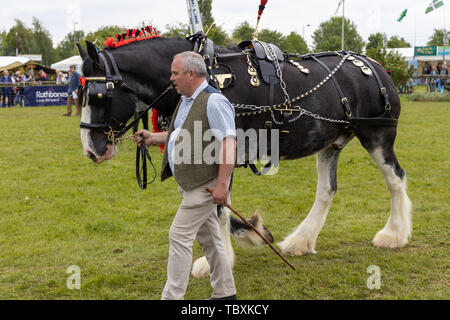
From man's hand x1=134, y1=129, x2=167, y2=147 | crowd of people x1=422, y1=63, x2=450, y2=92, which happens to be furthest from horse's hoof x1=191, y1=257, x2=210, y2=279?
crowd of people x1=422, y1=63, x2=450, y2=92

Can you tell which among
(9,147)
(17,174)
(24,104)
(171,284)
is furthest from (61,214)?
(24,104)

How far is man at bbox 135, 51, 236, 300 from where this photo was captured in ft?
11.7

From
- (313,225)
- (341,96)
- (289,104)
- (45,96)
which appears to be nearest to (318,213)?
(313,225)

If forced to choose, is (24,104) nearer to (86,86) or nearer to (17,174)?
(17,174)

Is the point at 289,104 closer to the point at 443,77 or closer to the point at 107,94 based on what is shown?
the point at 107,94

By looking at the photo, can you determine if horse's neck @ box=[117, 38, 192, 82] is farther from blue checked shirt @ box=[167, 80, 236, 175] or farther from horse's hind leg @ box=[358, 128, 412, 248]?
horse's hind leg @ box=[358, 128, 412, 248]

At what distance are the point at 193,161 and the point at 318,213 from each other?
8.08 feet

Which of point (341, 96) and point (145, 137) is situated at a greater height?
point (341, 96)

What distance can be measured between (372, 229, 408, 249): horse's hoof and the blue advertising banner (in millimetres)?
24023

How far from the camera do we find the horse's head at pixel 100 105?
4188 mm

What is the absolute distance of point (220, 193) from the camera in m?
3.55

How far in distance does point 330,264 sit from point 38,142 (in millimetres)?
10157

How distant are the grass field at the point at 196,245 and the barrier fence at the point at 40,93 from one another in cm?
1622
